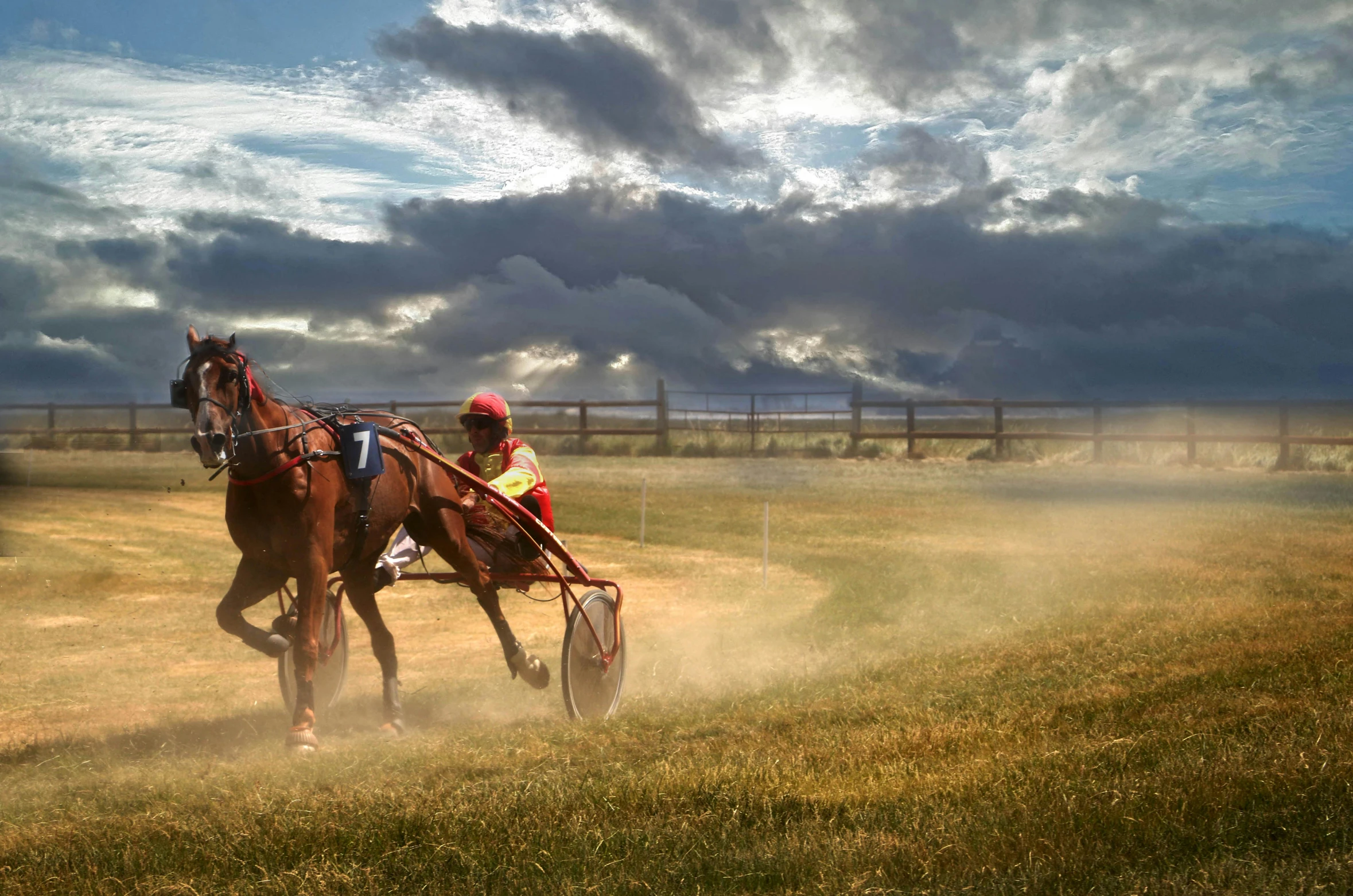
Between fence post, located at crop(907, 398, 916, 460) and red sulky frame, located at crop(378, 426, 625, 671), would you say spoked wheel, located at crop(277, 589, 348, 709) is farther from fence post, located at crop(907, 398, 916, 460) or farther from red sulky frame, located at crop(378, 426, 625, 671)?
fence post, located at crop(907, 398, 916, 460)

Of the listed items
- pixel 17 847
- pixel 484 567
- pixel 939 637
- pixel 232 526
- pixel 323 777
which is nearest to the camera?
pixel 17 847

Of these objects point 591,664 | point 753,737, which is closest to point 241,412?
point 591,664

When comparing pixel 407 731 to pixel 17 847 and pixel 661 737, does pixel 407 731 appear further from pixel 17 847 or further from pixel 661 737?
pixel 17 847

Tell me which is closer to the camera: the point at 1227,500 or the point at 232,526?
the point at 232,526

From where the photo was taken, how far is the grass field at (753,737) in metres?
4.44

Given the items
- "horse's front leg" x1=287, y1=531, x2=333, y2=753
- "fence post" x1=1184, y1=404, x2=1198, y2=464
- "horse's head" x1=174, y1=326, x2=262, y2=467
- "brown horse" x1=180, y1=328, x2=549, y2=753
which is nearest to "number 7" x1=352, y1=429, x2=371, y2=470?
"brown horse" x1=180, y1=328, x2=549, y2=753

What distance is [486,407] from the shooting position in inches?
313

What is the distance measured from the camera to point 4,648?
10891mm

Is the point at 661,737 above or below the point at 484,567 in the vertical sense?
below

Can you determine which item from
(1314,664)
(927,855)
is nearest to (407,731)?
(927,855)

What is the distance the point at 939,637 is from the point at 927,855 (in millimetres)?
6383

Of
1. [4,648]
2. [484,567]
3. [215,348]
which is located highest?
[215,348]

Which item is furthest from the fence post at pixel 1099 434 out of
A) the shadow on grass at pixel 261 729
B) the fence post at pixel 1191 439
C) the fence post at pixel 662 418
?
the shadow on grass at pixel 261 729

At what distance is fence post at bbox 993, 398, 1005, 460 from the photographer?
32.4 metres
